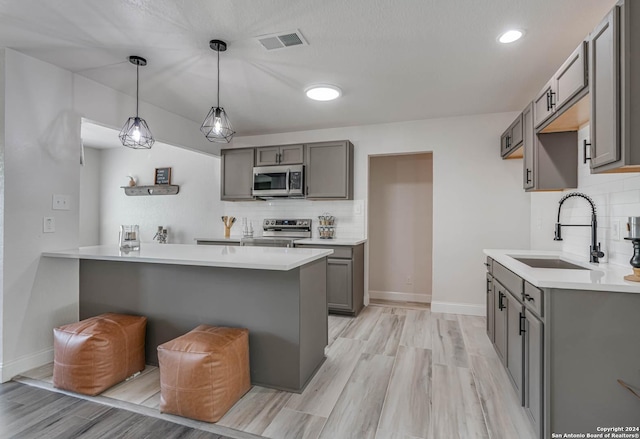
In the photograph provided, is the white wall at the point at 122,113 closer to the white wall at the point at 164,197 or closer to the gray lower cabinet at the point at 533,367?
the white wall at the point at 164,197

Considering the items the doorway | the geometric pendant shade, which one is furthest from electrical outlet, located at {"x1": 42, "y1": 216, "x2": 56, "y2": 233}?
the doorway

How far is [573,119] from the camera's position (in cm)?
216

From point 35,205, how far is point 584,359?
366cm

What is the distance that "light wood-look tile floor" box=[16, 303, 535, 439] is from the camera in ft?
5.77

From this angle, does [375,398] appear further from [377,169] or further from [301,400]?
[377,169]

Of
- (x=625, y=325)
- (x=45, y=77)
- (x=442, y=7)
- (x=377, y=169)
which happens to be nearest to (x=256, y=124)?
(x=377, y=169)

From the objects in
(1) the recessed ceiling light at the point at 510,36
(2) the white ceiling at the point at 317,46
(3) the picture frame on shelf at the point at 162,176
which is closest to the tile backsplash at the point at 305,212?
(3) the picture frame on shelf at the point at 162,176

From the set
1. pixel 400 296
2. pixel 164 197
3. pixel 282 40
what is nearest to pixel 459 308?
pixel 400 296

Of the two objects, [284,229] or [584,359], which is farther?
[284,229]

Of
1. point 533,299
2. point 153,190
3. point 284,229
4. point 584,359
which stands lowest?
point 584,359

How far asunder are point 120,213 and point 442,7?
20.1 feet

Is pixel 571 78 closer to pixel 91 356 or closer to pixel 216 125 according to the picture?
pixel 216 125

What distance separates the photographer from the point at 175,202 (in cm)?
545

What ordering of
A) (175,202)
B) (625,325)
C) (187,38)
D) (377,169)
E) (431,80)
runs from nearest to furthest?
(625,325) < (187,38) < (431,80) < (377,169) < (175,202)
